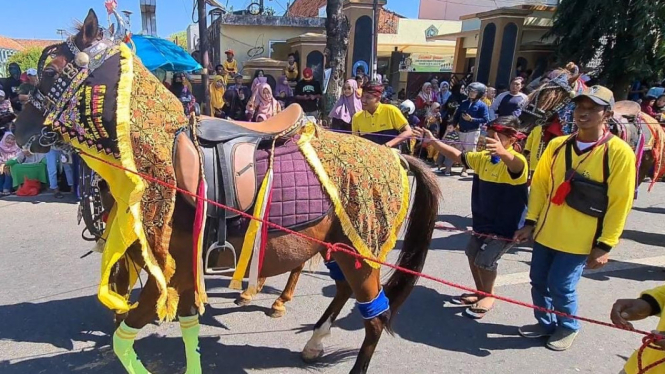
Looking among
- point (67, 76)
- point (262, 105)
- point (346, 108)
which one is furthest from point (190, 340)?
→ point (262, 105)

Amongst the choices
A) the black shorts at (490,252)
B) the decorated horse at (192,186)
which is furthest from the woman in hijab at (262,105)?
the decorated horse at (192,186)

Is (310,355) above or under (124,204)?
under

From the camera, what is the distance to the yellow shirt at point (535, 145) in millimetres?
4398

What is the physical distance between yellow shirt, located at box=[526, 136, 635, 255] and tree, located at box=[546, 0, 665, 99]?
10221mm

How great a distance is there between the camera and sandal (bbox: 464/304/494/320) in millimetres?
3414

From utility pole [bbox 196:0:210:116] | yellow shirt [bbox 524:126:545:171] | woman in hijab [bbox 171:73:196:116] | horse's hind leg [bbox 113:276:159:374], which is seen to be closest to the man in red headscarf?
utility pole [bbox 196:0:210:116]

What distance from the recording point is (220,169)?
218 cm

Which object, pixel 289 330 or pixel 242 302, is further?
pixel 242 302

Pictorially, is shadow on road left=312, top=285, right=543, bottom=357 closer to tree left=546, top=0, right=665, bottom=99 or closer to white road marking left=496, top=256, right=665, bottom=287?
white road marking left=496, top=256, right=665, bottom=287

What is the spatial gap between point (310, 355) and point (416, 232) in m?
1.01

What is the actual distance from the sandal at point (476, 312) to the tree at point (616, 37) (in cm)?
1043

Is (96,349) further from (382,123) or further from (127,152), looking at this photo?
(382,123)

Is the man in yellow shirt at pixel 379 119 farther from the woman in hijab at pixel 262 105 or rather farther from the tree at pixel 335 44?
the tree at pixel 335 44

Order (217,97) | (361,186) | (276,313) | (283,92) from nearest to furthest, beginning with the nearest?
A: (361,186), (276,313), (217,97), (283,92)
